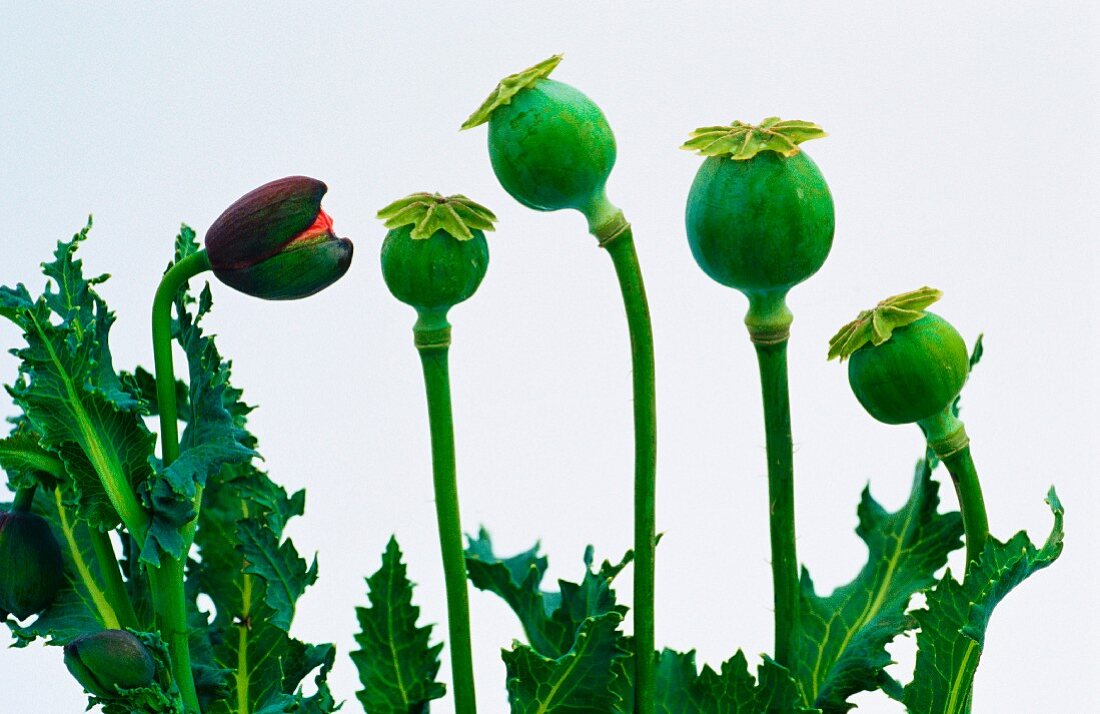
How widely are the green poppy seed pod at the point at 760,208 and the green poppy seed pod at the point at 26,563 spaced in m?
0.28

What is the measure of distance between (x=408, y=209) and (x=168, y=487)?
14cm

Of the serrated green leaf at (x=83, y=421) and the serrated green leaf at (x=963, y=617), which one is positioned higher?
the serrated green leaf at (x=83, y=421)

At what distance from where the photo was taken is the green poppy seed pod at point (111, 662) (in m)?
0.60

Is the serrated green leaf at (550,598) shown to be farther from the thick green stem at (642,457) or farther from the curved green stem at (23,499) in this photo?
the curved green stem at (23,499)

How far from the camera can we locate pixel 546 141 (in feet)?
1.98

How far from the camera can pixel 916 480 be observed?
0.73 m

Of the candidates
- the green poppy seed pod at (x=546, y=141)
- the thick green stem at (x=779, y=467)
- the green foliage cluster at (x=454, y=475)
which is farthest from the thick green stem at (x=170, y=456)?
the thick green stem at (x=779, y=467)

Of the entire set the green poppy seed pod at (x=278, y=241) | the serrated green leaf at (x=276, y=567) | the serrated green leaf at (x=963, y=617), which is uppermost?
the green poppy seed pod at (x=278, y=241)

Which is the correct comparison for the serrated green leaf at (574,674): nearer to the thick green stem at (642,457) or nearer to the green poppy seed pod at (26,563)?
the thick green stem at (642,457)

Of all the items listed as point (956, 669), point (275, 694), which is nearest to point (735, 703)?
point (956, 669)

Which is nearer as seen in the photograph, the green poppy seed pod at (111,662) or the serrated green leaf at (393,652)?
the green poppy seed pod at (111,662)

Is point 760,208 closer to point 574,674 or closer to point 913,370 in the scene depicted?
point 913,370

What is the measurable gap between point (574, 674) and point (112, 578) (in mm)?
189

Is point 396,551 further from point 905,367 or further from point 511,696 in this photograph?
point 905,367
